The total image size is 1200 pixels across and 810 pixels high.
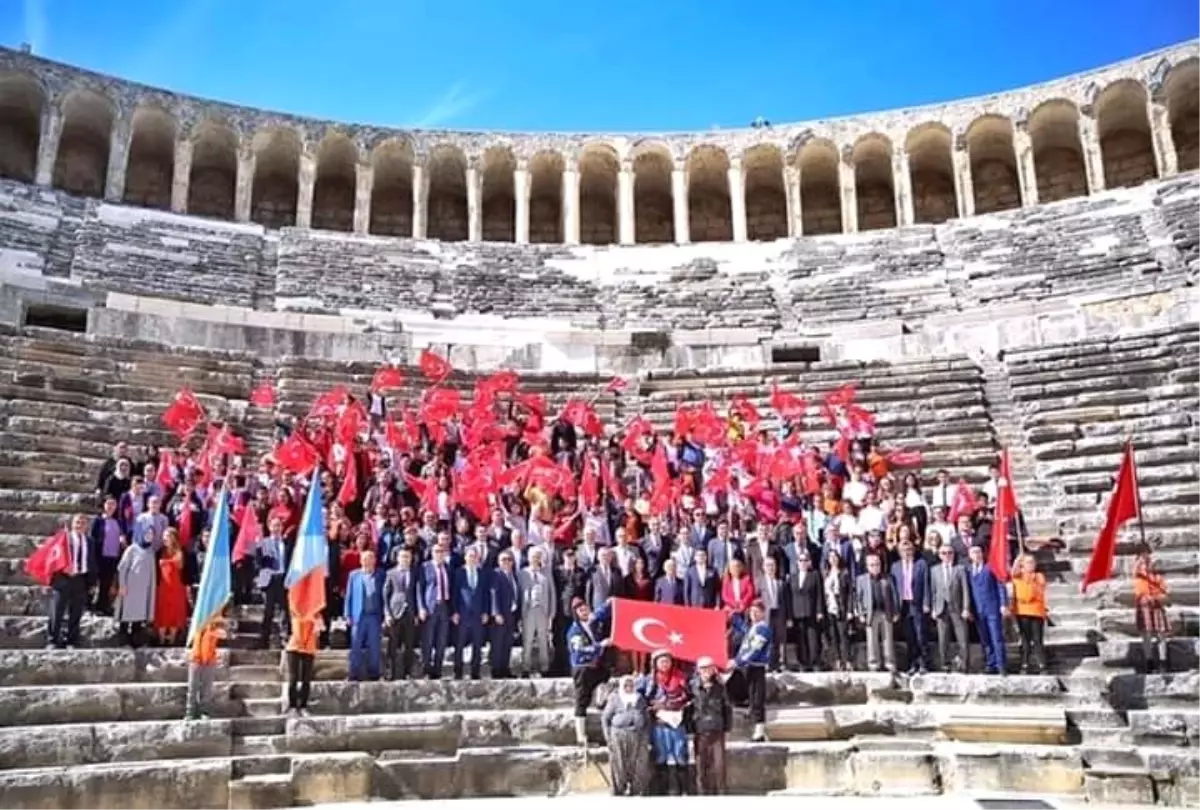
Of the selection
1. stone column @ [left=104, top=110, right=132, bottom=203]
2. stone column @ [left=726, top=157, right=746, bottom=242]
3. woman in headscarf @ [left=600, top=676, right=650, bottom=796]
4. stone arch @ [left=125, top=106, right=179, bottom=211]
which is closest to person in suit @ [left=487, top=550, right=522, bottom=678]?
woman in headscarf @ [left=600, top=676, right=650, bottom=796]

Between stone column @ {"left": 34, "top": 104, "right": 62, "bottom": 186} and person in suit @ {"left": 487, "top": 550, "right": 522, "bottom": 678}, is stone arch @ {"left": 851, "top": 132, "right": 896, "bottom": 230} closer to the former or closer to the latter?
stone column @ {"left": 34, "top": 104, "right": 62, "bottom": 186}

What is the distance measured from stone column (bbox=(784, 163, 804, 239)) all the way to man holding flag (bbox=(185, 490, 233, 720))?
81.8ft

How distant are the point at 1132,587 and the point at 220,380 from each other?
12.2 m

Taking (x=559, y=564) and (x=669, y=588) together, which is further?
(x=559, y=564)

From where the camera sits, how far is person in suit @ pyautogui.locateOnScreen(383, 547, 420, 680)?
30.3ft

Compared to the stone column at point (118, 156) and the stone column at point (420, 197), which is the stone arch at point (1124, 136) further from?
the stone column at point (118, 156)

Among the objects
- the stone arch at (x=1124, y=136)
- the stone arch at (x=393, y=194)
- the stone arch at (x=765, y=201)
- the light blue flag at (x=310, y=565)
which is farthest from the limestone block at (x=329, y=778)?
the stone arch at (x=1124, y=136)

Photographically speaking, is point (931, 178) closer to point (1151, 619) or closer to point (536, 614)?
→ point (1151, 619)

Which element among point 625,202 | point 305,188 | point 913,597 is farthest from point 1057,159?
point 913,597

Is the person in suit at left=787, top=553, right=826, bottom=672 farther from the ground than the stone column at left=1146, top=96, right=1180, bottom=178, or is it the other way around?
the stone column at left=1146, top=96, right=1180, bottom=178

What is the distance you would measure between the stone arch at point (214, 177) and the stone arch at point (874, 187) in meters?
18.2

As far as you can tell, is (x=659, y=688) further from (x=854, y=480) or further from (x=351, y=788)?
(x=854, y=480)

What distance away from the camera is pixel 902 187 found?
102 feet

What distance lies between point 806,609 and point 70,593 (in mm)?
6206
